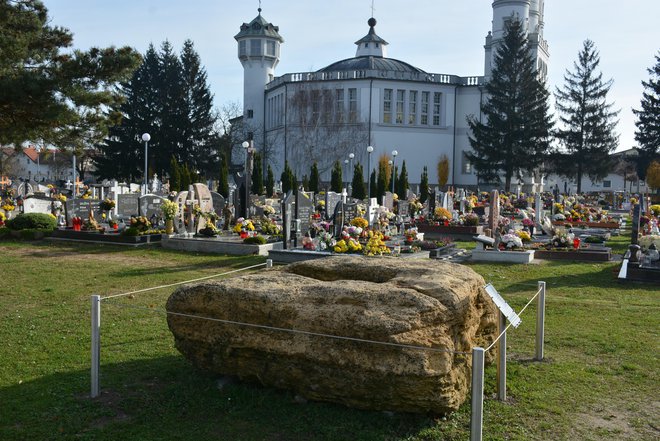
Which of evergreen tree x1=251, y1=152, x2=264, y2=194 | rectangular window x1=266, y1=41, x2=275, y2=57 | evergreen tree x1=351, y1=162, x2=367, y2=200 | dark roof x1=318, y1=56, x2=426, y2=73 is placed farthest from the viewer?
rectangular window x1=266, y1=41, x2=275, y2=57

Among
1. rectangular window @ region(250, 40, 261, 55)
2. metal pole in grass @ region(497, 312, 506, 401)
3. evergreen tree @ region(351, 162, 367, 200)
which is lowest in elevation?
metal pole in grass @ region(497, 312, 506, 401)

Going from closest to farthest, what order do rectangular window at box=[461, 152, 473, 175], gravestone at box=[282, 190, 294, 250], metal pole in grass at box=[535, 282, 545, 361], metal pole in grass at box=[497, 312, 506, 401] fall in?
metal pole in grass at box=[497, 312, 506, 401] → metal pole in grass at box=[535, 282, 545, 361] → gravestone at box=[282, 190, 294, 250] → rectangular window at box=[461, 152, 473, 175]

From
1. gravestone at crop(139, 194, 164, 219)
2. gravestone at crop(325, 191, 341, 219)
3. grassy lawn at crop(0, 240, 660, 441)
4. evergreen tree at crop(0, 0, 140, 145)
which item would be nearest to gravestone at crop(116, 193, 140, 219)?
gravestone at crop(139, 194, 164, 219)

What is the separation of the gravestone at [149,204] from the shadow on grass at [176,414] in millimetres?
17550

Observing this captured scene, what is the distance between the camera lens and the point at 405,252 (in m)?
17.0

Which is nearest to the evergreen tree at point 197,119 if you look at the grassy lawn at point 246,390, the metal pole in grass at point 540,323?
the grassy lawn at point 246,390

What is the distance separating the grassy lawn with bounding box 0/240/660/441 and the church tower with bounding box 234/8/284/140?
185 feet

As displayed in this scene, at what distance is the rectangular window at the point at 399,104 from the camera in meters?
59.8

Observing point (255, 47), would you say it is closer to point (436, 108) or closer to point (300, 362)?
point (436, 108)

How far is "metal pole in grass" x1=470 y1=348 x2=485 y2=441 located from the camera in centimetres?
474

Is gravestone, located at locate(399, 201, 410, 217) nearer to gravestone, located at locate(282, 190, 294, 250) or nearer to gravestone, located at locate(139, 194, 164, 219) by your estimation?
gravestone, located at locate(139, 194, 164, 219)

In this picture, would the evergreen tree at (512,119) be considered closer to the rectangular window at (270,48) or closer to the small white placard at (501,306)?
the rectangular window at (270,48)

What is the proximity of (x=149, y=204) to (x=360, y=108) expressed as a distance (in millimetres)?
37027

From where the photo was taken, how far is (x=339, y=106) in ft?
194
